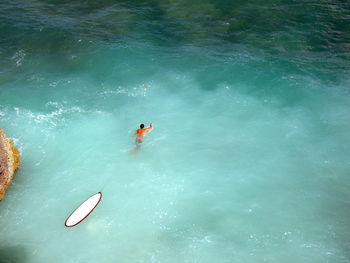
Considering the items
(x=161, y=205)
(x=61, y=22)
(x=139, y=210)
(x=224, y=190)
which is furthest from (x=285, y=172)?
(x=61, y=22)

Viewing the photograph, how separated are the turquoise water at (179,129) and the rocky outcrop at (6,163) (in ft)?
1.52

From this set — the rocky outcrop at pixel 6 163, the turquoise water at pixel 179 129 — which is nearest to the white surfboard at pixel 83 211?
the turquoise water at pixel 179 129

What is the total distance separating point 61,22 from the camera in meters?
22.6

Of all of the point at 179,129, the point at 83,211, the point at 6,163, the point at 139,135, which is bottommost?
the point at 83,211

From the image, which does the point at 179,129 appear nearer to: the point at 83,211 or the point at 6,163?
the point at 83,211

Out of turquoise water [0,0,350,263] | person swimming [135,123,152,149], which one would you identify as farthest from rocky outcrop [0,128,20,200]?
person swimming [135,123,152,149]

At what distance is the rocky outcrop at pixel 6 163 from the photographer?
12.1 meters

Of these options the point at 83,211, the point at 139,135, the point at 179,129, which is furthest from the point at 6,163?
the point at 179,129

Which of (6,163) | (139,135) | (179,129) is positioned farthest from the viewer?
(179,129)

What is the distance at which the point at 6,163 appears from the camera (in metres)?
12.4

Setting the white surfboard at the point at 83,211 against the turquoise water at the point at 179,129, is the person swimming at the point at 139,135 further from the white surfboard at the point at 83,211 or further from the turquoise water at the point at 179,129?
the white surfboard at the point at 83,211

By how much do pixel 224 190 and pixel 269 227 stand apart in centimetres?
237

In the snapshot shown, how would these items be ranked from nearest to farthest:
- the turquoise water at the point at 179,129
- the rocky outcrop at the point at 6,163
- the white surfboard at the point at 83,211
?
the turquoise water at the point at 179,129, the white surfboard at the point at 83,211, the rocky outcrop at the point at 6,163

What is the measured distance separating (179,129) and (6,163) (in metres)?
8.10
